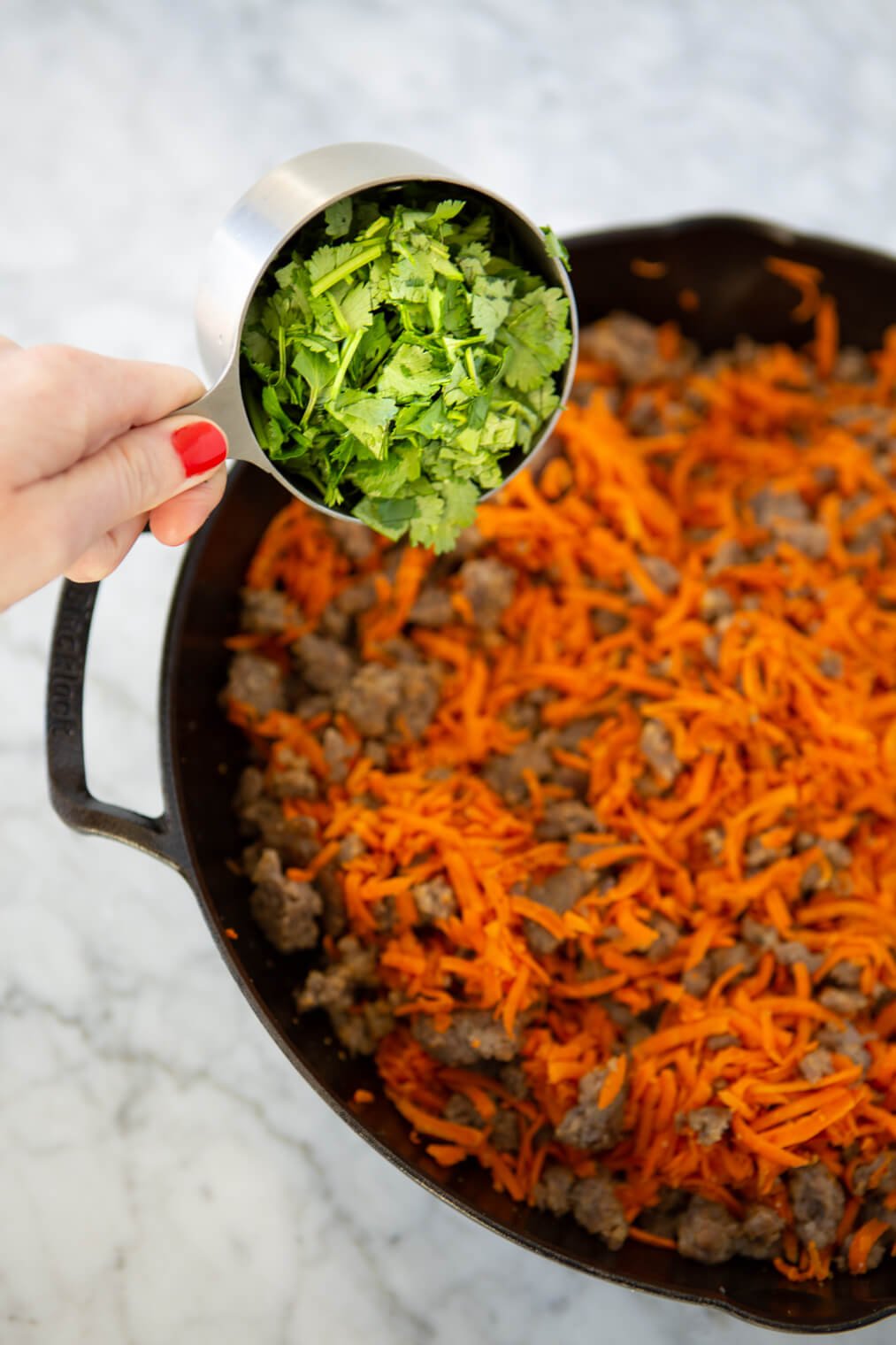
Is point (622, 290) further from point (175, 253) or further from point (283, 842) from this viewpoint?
point (283, 842)

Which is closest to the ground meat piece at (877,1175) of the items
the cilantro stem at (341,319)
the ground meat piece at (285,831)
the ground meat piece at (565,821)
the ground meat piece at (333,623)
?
the ground meat piece at (565,821)

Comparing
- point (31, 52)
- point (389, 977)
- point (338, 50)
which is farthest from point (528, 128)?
point (389, 977)

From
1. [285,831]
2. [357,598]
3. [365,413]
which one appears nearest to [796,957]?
[285,831]

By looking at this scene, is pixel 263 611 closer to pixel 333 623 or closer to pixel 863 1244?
pixel 333 623

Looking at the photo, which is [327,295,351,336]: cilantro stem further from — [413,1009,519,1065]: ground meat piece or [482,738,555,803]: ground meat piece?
[413,1009,519,1065]: ground meat piece

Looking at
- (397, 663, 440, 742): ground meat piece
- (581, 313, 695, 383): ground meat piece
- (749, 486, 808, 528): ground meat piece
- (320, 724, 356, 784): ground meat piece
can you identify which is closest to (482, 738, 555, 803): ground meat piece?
(397, 663, 440, 742): ground meat piece

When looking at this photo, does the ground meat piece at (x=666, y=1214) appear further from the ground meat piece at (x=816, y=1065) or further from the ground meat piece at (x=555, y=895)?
the ground meat piece at (x=555, y=895)
